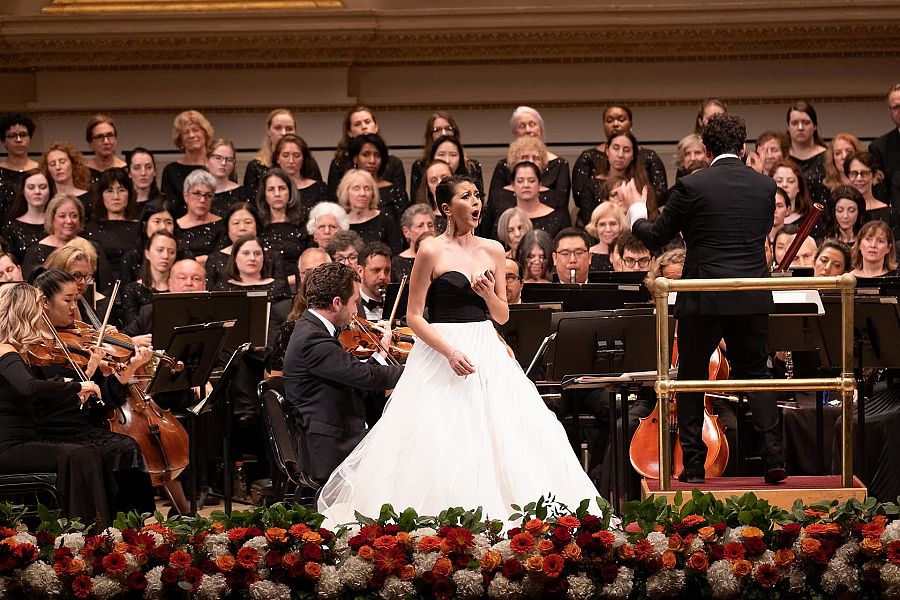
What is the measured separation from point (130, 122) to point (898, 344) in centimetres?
656

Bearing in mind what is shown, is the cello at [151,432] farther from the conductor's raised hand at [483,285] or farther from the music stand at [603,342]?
the conductor's raised hand at [483,285]

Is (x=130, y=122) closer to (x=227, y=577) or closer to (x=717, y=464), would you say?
(x=717, y=464)

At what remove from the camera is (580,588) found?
3750 millimetres

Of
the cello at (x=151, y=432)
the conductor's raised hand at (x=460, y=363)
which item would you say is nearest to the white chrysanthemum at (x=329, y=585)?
the conductor's raised hand at (x=460, y=363)

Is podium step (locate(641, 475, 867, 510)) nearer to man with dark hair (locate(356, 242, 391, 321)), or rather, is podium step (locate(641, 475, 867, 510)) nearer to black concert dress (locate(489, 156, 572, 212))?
man with dark hair (locate(356, 242, 391, 321))

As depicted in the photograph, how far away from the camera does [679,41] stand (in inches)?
416

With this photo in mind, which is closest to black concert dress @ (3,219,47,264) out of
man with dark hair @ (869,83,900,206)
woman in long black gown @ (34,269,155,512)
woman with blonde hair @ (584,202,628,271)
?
woman in long black gown @ (34,269,155,512)

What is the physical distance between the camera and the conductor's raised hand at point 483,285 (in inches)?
199

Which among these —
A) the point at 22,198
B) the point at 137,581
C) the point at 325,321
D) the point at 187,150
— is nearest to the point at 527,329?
the point at 325,321

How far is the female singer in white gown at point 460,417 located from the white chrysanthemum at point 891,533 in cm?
140

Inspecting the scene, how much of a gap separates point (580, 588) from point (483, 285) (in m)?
1.55

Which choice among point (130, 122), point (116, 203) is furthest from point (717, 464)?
point (130, 122)

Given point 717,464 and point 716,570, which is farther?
point 717,464

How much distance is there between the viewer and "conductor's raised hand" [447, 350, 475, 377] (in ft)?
16.6
